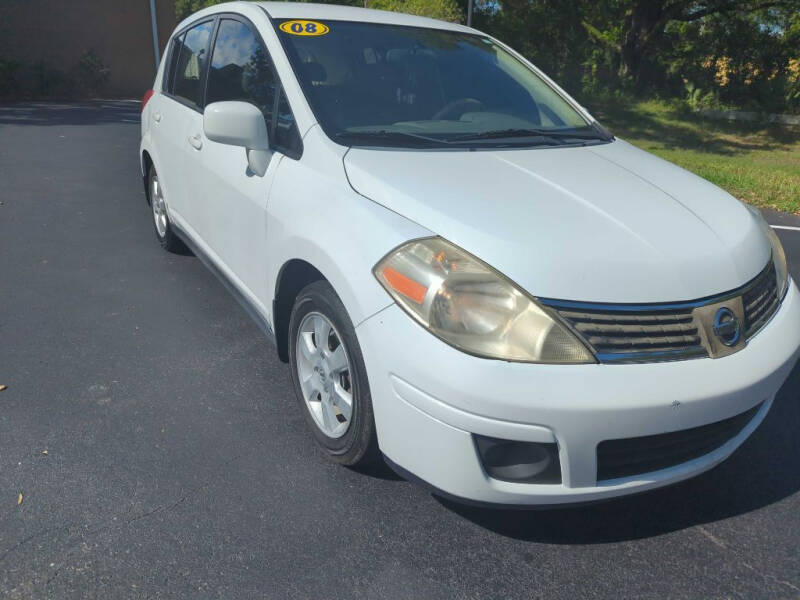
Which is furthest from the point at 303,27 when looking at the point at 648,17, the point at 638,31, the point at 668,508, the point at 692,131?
the point at 638,31

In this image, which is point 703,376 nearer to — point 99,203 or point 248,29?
point 248,29

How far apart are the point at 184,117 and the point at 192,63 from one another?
1.28 ft

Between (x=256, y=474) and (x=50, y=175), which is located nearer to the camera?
(x=256, y=474)

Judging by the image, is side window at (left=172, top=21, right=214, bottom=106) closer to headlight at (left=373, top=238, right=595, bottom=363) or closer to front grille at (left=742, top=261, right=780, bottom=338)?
headlight at (left=373, top=238, right=595, bottom=363)

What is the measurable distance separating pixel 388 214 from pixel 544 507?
1.06m

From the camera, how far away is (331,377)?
103 inches

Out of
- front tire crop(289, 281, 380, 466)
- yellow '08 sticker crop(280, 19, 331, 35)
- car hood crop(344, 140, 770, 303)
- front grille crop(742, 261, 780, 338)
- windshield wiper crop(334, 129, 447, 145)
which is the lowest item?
front tire crop(289, 281, 380, 466)

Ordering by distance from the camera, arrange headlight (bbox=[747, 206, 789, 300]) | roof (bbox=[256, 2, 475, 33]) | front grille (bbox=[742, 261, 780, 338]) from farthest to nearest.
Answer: roof (bbox=[256, 2, 475, 33]) → headlight (bbox=[747, 206, 789, 300]) → front grille (bbox=[742, 261, 780, 338])

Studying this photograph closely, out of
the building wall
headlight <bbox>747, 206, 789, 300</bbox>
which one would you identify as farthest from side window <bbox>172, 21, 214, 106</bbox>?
the building wall

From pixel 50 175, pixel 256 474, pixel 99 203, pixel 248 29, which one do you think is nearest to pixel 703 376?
pixel 256 474

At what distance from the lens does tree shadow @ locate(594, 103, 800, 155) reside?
51.4ft

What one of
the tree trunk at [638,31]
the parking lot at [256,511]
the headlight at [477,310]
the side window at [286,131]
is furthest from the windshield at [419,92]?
the tree trunk at [638,31]

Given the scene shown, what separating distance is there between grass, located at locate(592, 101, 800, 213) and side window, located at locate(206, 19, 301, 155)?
7321 mm

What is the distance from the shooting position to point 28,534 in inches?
89.8
